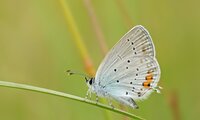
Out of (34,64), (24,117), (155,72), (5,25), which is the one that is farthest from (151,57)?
(5,25)

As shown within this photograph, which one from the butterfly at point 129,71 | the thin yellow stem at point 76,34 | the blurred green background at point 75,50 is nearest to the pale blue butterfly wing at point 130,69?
the butterfly at point 129,71

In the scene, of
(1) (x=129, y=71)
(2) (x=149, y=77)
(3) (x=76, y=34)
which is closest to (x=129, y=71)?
(1) (x=129, y=71)

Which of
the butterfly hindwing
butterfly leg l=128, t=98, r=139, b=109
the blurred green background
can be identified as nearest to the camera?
butterfly leg l=128, t=98, r=139, b=109

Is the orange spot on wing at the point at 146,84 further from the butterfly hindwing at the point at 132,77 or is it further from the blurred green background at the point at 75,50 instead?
the blurred green background at the point at 75,50

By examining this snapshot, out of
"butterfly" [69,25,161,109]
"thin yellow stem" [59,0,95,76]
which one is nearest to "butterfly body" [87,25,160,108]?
"butterfly" [69,25,161,109]

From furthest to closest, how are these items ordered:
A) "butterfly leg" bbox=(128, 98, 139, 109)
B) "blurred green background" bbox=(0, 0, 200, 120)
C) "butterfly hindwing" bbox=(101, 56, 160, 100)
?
"blurred green background" bbox=(0, 0, 200, 120)
"butterfly hindwing" bbox=(101, 56, 160, 100)
"butterfly leg" bbox=(128, 98, 139, 109)

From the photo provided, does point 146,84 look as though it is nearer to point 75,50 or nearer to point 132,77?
point 132,77

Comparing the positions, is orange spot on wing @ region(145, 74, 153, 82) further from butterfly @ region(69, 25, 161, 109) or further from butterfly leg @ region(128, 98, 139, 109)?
butterfly leg @ region(128, 98, 139, 109)
